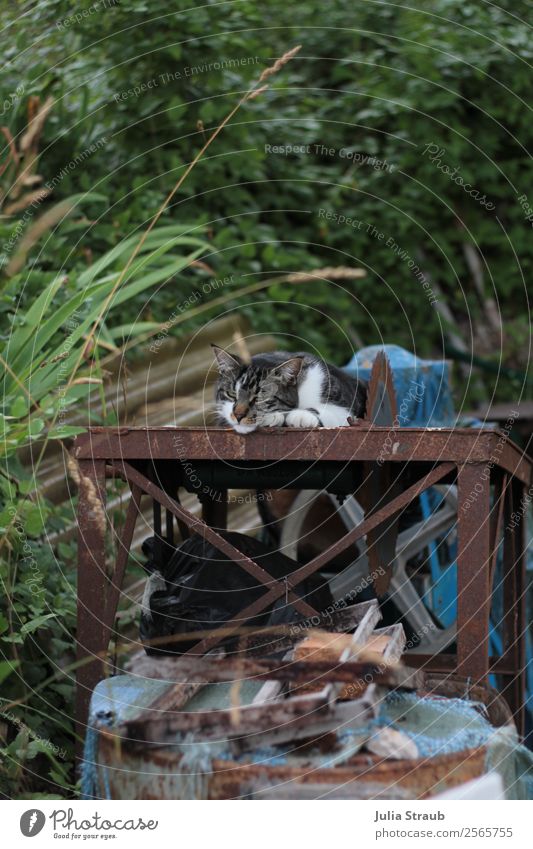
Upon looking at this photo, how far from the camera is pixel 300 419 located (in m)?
3.12

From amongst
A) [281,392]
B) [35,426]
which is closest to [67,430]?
[35,426]

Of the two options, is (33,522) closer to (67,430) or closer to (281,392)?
(67,430)

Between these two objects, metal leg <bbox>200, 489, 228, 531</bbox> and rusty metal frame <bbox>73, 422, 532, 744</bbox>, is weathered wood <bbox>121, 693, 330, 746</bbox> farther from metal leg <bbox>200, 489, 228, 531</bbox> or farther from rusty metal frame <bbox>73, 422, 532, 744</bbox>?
metal leg <bbox>200, 489, 228, 531</bbox>

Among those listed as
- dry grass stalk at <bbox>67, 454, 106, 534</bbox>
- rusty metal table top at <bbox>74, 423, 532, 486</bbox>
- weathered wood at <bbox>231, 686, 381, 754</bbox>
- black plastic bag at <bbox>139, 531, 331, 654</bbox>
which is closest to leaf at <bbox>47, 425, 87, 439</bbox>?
rusty metal table top at <bbox>74, 423, 532, 486</bbox>

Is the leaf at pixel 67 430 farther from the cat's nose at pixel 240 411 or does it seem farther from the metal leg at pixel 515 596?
the metal leg at pixel 515 596

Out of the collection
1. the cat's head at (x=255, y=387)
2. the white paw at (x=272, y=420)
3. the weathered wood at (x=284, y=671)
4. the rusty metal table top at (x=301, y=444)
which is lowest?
the weathered wood at (x=284, y=671)

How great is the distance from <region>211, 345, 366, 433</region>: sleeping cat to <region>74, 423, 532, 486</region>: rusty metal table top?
0.21m

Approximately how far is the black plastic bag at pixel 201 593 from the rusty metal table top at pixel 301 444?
0.53 meters

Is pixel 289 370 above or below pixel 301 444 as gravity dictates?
above

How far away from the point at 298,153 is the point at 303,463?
423 centimetres

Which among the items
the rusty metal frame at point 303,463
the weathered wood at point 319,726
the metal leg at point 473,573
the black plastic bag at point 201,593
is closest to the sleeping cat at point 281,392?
the rusty metal frame at point 303,463

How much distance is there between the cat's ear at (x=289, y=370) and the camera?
131 inches

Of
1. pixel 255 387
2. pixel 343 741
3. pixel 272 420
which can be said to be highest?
pixel 255 387

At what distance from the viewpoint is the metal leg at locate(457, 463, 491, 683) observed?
271cm
